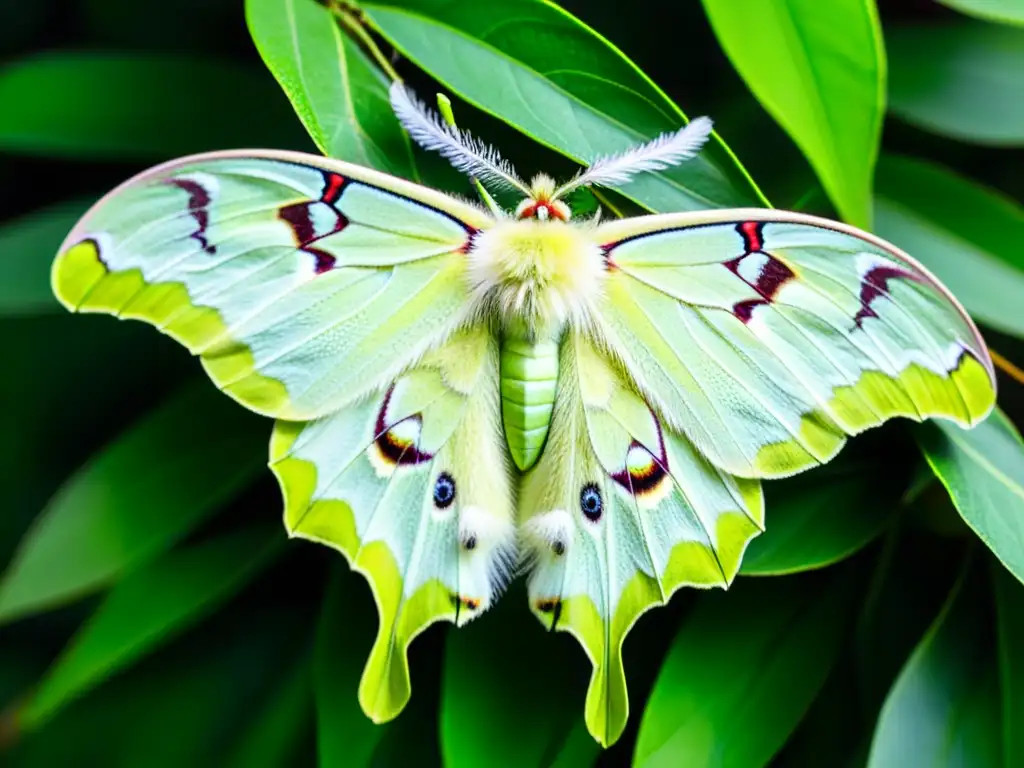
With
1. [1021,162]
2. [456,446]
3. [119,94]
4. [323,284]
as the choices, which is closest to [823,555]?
[456,446]

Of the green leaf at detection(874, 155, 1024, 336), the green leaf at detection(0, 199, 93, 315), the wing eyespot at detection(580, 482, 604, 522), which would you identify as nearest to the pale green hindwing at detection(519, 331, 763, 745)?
the wing eyespot at detection(580, 482, 604, 522)

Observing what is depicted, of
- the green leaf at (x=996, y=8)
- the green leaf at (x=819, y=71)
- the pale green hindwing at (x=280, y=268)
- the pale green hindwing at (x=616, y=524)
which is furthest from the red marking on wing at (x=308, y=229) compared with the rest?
the green leaf at (x=996, y=8)

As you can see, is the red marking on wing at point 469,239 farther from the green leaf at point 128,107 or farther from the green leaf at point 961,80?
the green leaf at point 961,80

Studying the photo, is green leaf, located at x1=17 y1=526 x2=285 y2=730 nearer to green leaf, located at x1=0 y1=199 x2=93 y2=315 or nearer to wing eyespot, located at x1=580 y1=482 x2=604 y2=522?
green leaf, located at x1=0 y1=199 x2=93 y2=315

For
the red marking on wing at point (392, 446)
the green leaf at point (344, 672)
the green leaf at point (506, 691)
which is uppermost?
the red marking on wing at point (392, 446)

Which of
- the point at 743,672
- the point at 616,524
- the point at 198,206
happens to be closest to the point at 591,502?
the point at 616,524

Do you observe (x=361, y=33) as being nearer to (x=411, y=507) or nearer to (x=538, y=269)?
(x=538, y=269)
